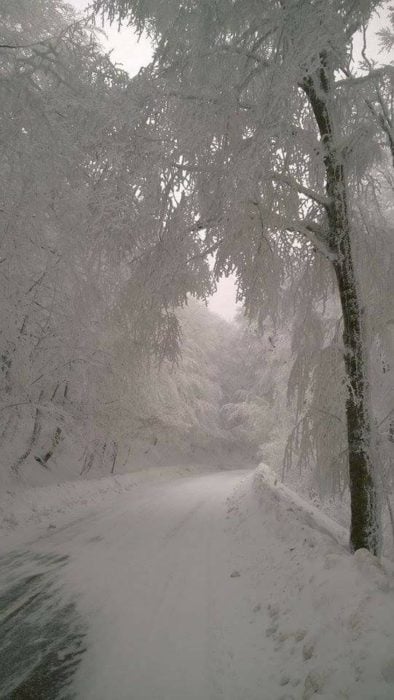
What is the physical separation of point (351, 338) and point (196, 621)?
12.7ft

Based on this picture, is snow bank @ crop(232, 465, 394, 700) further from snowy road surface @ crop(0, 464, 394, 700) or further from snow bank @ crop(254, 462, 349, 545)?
snow bank @ crop(254, 462, 349, 545)

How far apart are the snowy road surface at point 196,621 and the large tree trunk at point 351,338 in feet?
2.16

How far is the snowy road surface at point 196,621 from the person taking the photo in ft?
9.50

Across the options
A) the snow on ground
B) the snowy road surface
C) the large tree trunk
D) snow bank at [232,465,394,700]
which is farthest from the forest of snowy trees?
the snow on ground

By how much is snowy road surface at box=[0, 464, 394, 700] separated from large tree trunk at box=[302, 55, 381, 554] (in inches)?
26.0

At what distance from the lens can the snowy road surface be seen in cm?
289

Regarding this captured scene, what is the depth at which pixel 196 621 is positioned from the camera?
402 centimetres

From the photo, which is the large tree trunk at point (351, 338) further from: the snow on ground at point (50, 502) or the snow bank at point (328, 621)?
the snow on ground at point (50, 502)

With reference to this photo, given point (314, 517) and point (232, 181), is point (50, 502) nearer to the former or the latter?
point (314, 517)

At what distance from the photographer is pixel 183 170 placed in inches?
204

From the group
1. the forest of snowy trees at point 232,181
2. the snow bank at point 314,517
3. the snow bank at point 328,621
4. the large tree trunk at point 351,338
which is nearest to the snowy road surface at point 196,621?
the snow bank at point 328,621

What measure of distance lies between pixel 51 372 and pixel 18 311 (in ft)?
6.99

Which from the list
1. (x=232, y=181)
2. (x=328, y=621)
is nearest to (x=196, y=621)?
(x=328, y=621)

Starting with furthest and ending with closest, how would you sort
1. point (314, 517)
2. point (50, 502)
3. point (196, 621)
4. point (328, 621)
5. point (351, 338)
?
point (50, 502) → point (314, 517) → point (351, 338) → point (196, 621) → point (328, 621)
